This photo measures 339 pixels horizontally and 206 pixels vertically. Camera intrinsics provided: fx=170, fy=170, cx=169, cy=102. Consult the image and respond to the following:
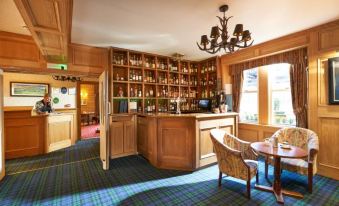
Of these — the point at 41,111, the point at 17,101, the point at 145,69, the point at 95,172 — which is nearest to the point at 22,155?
the point at 41,111

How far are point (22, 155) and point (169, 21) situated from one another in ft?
16.3

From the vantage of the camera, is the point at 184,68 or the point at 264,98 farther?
the point at 184,68

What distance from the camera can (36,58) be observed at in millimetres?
3572

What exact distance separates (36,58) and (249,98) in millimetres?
5238

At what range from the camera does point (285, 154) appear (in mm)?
2369

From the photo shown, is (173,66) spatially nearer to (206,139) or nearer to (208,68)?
(208,68)

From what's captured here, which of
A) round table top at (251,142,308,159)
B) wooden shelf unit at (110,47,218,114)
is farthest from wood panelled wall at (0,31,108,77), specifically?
round table top at (251,142,308,159)

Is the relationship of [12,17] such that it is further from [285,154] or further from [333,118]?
[333,118]

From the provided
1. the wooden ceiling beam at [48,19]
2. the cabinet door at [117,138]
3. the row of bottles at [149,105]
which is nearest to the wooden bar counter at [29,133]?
the cabinet door at [117,138]

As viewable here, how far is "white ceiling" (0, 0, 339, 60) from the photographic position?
2451 millimetres

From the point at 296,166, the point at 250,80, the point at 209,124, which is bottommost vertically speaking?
the point at 296,166

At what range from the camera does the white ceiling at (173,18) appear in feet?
8.04

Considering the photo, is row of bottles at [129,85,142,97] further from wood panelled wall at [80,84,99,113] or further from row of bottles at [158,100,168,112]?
wood panelled wall at [80,84,99,113]

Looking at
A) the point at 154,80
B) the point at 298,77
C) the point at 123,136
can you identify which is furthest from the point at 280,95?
the point at 123,136
